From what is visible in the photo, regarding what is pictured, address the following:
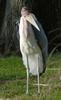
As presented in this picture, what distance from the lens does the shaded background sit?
19281 millimetres

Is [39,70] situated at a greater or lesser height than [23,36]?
lesser

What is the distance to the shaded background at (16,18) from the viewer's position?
19.3 meters

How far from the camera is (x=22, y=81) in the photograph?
13406 millimetres

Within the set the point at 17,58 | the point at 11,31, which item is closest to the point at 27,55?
the point at 17,58

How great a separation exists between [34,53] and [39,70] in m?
0.36

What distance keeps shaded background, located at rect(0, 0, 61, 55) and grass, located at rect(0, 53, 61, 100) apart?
1.40 meters

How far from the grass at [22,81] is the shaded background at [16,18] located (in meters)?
1.40

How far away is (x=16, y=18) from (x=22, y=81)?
616 centimetres

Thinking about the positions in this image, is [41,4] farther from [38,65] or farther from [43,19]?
[38,65]

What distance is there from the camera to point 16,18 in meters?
19.3

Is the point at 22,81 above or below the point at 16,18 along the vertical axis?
below

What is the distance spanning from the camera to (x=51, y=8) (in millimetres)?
21859

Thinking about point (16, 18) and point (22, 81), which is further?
point (16, 18)

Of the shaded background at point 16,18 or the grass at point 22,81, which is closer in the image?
the grass at point 22,81
